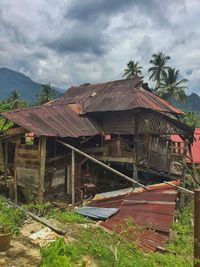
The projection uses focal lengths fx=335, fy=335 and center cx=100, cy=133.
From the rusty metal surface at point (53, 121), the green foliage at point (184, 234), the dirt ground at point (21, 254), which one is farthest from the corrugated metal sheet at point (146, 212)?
the rusty metal surface at point (53, 121)

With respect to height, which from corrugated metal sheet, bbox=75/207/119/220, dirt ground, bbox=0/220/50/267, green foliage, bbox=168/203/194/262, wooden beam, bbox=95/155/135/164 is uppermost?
wooden beam, bbox=95/155/135/164

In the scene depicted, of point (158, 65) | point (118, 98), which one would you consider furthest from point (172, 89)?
point (118, 98)

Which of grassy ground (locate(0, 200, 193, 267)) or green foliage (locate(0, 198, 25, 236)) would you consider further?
green foliage (locate(0, 198, 25, 236))

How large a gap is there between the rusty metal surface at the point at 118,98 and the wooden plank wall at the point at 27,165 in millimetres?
5340

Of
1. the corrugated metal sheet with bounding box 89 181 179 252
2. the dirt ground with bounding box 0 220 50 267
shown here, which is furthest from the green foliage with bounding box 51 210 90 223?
the dirt ground with bounding box 0 220 50 267

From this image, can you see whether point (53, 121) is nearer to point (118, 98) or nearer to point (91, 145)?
point (91, 145)

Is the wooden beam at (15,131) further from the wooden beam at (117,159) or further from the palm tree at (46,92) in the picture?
the palm tree at (46,92)

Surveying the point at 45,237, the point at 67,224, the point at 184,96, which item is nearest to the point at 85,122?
the point at 67,224

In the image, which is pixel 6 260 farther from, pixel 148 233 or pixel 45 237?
pixel 148 233

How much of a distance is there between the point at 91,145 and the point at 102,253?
13010 mm

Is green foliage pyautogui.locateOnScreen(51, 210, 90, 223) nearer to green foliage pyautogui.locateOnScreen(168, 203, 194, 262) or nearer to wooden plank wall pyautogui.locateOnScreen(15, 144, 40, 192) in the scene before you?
wooden plank wall pyautogui.locateOnScreen(15, 144, 40, 192)

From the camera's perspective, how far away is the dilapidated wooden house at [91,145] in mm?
16484

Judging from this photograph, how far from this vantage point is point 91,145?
69.3ft

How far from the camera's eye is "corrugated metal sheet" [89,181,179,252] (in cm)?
1156
